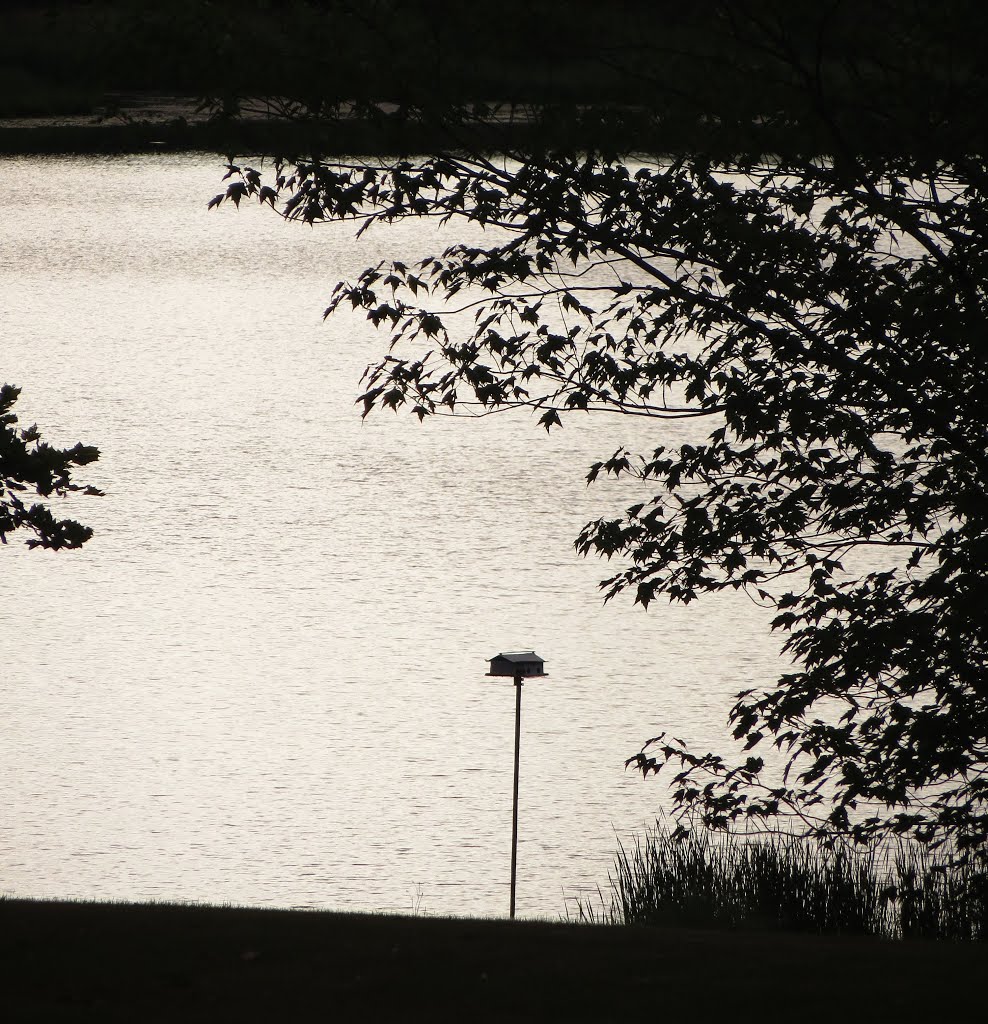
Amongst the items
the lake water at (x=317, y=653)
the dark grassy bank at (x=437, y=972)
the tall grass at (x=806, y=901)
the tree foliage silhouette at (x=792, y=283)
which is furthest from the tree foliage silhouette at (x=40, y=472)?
the lake water at (x=317, y=653)

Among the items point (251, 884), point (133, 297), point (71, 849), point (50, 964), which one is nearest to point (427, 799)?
point (251, 884)

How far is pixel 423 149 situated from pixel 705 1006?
4.34 meters

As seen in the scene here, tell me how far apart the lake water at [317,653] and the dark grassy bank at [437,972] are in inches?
270

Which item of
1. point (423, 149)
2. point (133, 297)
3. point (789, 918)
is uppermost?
point (133, 297)

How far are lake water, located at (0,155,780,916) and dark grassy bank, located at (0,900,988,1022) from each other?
22.5 ft

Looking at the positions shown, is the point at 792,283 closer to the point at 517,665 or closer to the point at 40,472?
the point at 40,472

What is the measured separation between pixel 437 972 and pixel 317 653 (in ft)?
44.3

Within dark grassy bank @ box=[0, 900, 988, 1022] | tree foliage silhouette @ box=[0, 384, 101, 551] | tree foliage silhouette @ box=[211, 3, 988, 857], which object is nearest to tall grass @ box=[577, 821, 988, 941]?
tree foliage silhouette @ box=[211, 3, 988, 857]

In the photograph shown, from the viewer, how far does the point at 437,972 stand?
448cm

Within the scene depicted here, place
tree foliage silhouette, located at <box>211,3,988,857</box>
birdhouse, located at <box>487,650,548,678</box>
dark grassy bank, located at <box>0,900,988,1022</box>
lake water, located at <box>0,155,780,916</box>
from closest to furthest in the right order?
dark grassy bank, located at <box>0,900,988,1022</box> < tree foliage silhouette, located at <box>211,3,988,857</box> < birdhouse, located at <box>487,650,548,678</box> < lake water, located at <box>0,155,780,916</box>

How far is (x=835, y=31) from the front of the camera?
748cm

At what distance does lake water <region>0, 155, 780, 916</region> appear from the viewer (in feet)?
42.8

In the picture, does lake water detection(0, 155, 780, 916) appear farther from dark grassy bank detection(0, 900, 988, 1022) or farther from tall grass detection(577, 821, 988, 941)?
dark grassy bank detection(0, 900, 988, 1022)

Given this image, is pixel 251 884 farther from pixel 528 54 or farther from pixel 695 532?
pixel 528 54
